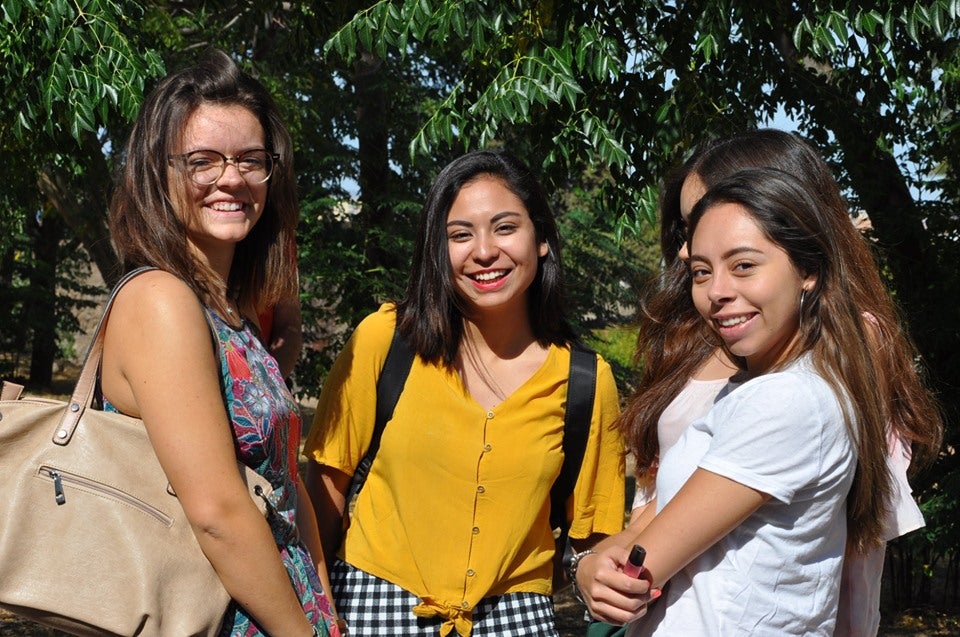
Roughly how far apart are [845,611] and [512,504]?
2.74ft

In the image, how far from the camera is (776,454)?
6.18ft

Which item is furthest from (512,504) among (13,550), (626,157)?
(626,157)

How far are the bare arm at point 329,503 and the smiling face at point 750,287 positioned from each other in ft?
3.78

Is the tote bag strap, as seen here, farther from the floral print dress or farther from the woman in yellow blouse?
the woman in yellow blouse

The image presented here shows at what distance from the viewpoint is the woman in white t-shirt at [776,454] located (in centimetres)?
191

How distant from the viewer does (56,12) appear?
4.15 m

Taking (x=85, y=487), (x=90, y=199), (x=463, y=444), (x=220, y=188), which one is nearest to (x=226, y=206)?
(x=220, y=188)

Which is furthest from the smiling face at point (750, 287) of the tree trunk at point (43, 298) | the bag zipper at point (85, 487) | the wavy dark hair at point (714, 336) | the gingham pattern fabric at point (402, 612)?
the tree trunk at point (43, 298)

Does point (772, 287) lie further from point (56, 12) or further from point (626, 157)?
point (56, 12)

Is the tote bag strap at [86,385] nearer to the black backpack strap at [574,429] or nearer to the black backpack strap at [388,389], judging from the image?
the black backpack strap at [388,389]

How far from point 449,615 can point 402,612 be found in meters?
0.12

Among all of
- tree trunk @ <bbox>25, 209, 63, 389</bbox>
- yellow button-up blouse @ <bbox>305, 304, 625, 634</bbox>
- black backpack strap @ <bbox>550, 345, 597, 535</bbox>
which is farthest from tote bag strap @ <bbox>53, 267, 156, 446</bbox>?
tree trunk @ <bbox>25, 209, 63, 389</bbox>

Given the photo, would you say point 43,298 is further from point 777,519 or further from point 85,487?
point 777,519

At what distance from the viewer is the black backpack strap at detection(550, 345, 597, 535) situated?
2.76 metres
